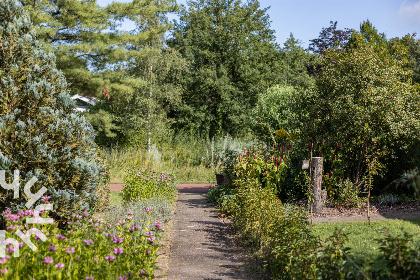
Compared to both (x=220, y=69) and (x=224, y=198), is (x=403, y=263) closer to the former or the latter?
(x=224, y=198)

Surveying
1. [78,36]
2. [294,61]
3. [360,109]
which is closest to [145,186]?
[360,109]

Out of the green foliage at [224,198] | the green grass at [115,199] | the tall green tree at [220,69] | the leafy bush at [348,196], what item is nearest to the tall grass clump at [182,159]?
the tall green tree at [220,69]

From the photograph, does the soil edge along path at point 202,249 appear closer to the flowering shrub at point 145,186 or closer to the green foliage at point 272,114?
the flowering shrub at point 145,186

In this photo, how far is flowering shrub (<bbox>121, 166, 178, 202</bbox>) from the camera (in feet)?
26.9

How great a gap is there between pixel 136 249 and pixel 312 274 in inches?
60.7

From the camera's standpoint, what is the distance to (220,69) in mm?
21375

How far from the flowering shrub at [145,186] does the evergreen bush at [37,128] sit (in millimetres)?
2669

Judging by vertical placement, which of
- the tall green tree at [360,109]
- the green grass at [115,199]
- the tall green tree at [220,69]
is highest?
the tall green tree at [220,69]

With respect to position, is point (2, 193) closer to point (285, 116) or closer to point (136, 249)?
point (136, 249)

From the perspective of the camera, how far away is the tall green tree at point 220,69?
841 inches

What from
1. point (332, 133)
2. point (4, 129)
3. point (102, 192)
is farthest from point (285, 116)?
point (4, 129)

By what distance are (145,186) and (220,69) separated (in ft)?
46.1

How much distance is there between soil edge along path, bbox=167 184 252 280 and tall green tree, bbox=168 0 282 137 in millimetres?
13371

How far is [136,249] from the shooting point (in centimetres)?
362
